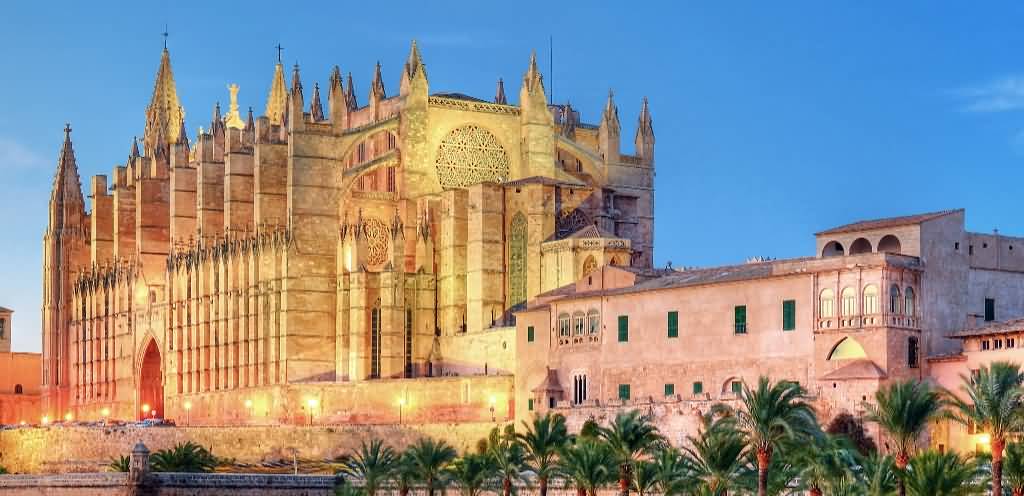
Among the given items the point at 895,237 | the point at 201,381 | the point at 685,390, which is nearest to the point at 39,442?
the point at 201,381

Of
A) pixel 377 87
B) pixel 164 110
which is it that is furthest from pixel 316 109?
pixel 164 110

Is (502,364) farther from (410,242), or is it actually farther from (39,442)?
(39,442)

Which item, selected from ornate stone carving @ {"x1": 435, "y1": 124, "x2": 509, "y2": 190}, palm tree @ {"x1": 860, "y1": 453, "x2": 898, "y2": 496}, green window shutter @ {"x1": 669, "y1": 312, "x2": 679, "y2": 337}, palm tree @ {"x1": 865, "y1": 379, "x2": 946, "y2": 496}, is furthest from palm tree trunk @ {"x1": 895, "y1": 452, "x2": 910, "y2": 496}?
ornate stone carving @ {"x1": 435, "y1": 124, "x2": 509, "y2": 190}

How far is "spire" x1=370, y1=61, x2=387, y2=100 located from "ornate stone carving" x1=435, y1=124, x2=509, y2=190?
544 cm

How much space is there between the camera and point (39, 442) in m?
80.1

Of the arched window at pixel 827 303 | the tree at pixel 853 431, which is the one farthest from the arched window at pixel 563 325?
the tree at pixel 853 431

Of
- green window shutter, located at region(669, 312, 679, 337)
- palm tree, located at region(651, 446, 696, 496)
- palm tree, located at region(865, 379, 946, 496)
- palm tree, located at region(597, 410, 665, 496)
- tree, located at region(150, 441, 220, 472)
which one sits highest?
green window shutter, located at region(669, 312, 679, 337)

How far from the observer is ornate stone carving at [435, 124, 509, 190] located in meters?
78.2

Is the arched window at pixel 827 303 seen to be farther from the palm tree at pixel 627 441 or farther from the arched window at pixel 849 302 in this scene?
the palm tree at pixel 627 441

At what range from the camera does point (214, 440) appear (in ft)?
245

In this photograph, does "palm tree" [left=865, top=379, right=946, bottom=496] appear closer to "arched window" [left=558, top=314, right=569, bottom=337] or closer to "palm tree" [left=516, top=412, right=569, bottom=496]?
"palm tree" [left=516, top=412, right=569, bottom=496]

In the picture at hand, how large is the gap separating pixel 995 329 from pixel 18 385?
7036 centimetres

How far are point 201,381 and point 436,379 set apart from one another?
18280mm

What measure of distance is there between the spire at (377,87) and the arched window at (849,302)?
108 feet
